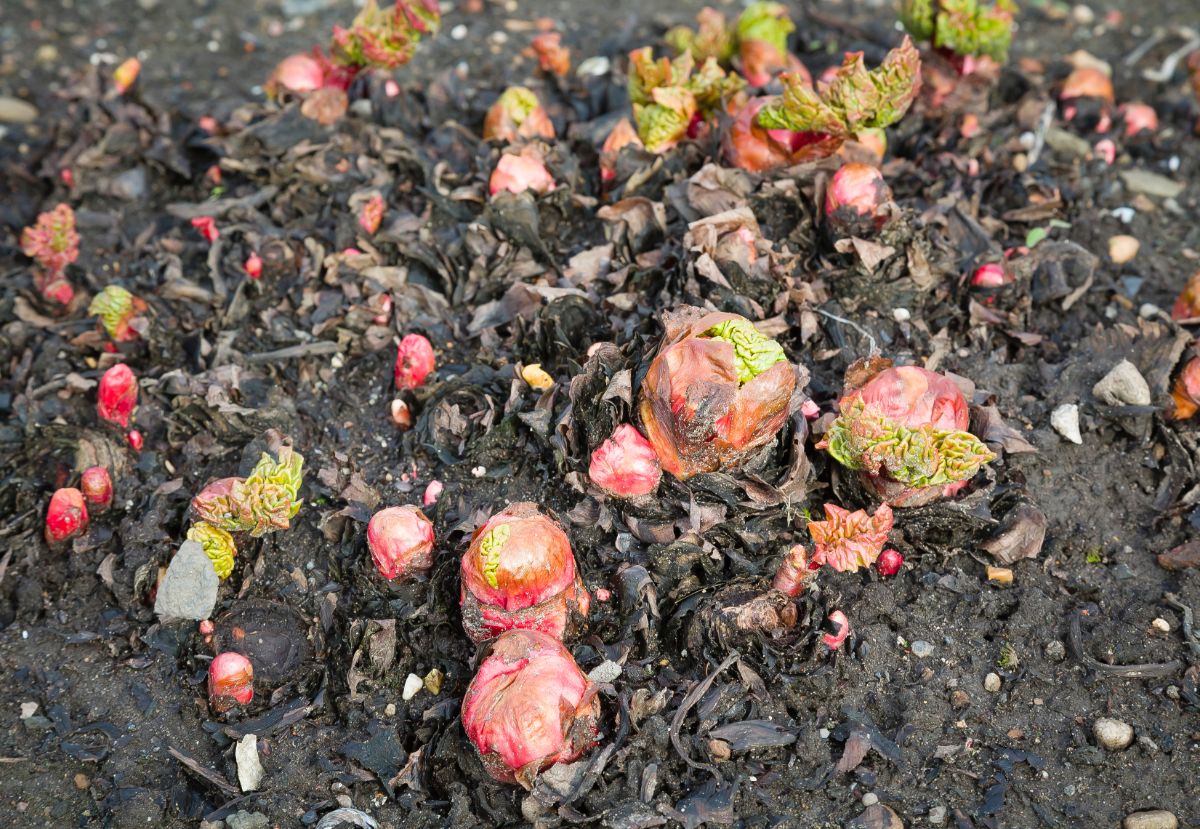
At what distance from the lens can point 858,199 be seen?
11.5 ft

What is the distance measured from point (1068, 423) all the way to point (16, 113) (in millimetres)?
5128

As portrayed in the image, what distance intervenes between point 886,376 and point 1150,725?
1.17m

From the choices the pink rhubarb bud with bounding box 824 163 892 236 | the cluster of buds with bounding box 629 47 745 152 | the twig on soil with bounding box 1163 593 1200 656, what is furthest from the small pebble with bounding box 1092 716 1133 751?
the cluster of buds with bounding box 629 47 745 152

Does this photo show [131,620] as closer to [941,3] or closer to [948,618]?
[948,618]

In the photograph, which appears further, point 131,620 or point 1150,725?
point 131,620

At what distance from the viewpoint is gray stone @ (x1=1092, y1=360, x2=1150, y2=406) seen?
3379 millimetres

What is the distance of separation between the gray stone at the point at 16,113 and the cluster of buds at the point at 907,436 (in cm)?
452

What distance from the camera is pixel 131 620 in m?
3.21

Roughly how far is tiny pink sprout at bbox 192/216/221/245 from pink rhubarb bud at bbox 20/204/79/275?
0.47 meters

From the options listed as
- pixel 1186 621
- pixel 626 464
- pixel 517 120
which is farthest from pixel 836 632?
pixel 517 120

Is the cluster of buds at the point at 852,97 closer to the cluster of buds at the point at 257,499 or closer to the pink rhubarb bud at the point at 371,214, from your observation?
the pink rhubarb bud at the point at 371,214

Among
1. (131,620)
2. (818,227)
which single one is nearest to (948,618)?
(818,227)

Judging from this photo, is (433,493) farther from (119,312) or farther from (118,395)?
(119,312)

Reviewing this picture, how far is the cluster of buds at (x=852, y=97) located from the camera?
3.38 m
